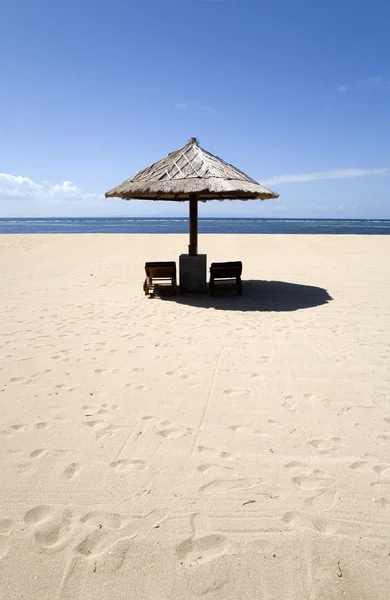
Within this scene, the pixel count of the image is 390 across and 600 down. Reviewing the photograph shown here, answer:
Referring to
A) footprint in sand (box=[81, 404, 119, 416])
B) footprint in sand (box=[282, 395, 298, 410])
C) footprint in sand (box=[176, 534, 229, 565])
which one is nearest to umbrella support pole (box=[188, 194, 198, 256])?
footprint in sand (box=[282, 395, 298, 410])

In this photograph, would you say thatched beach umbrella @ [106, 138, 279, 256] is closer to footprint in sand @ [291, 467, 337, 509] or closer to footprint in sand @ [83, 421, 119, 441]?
footprint in sand @ [83, 421, 119, 441]

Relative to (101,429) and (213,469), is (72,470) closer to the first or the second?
(101,429)

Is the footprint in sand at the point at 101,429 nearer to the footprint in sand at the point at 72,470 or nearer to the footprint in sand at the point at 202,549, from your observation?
the footprint in sand at the point at 72,470

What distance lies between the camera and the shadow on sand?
6.82 meters

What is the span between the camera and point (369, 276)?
9836 millimetres

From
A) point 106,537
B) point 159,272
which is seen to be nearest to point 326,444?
point 106,537

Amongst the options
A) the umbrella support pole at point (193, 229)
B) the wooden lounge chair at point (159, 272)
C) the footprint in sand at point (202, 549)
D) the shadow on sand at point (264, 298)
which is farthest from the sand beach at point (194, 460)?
the umbrella support pole at point (193, 229)

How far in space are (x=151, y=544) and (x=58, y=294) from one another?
6561mm

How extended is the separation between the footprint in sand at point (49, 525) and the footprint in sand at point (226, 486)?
0.76 m

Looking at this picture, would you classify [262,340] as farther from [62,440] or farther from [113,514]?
[113,514]

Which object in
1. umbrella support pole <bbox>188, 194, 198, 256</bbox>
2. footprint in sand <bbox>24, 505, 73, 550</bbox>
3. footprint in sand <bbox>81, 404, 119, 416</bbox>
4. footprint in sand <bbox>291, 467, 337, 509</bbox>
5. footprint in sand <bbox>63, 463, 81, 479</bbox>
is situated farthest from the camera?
umbrella support pole <bbox>188, 194, 198, 256</bbox>

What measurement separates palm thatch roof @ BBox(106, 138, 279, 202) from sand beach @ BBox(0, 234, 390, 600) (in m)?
2.57

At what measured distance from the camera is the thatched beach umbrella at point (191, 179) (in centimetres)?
691

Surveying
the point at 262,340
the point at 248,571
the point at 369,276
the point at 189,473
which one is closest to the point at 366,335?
the point at 262,340
